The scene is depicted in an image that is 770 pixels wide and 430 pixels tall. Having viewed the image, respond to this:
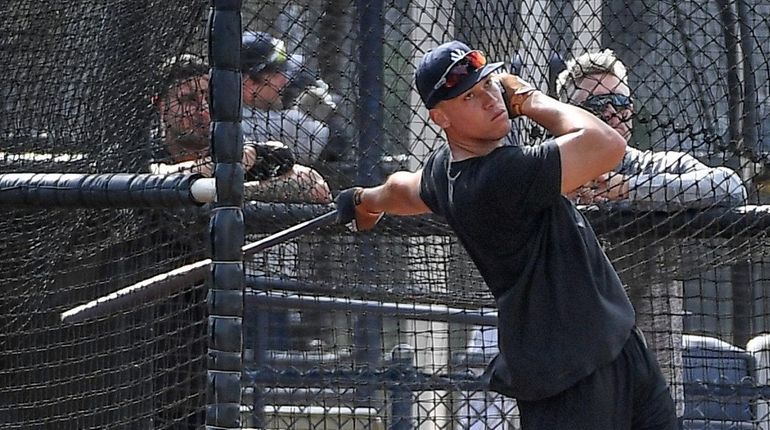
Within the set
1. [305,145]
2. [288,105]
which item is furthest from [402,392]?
[288,105]

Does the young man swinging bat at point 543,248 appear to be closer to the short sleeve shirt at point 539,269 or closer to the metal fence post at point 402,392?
the short sleeve shirt at point 539,269

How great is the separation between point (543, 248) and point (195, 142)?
124cm

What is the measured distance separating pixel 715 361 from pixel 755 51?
206 centimetres

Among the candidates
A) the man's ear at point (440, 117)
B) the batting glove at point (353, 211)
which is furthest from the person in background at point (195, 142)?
the man's ear at point (440, 117)

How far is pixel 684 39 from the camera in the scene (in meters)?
4.19

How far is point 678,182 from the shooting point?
4238 millimetres

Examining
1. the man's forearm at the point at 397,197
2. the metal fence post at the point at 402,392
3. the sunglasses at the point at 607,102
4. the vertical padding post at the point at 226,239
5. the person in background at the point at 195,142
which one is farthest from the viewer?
the metal fence post at the point at 402,392

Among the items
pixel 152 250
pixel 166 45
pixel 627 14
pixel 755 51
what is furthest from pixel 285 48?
pixel 755 51

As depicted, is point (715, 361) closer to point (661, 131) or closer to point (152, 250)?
point (661, 131)

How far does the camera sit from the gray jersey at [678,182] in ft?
13.8

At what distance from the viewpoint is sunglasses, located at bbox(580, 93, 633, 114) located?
414 centimetres

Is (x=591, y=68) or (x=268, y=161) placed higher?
(x=591, y=68)

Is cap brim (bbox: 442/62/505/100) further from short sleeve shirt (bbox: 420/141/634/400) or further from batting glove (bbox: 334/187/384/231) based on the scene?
batting glove (bbox: 334/187/384/231)

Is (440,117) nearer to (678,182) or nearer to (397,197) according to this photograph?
(397,197)
